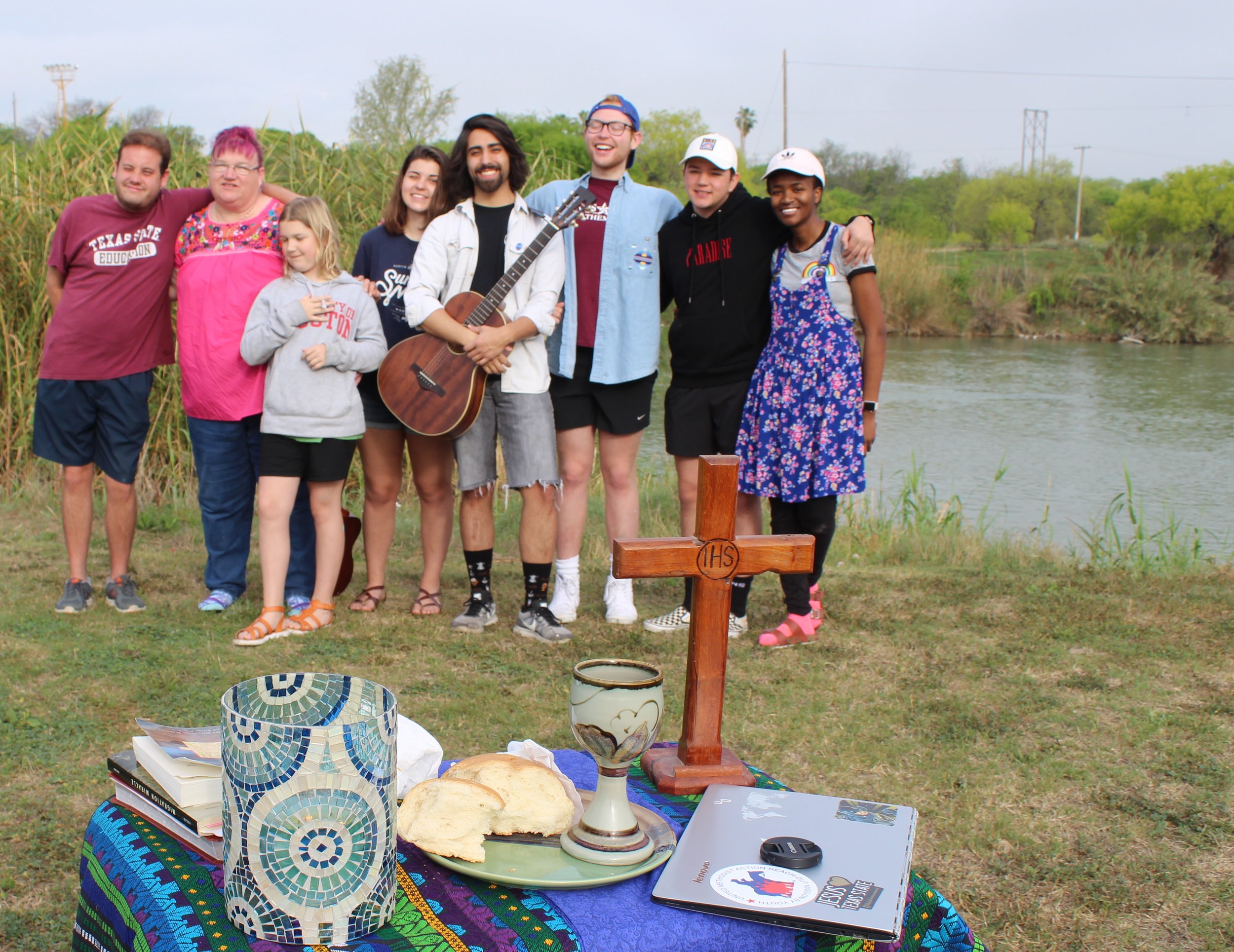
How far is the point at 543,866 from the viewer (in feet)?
4.62

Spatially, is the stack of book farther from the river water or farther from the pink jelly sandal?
the river water

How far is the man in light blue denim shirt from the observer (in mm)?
3938

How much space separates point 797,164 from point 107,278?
8.61 feet

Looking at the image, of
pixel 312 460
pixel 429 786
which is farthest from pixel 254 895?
pixel 312 460

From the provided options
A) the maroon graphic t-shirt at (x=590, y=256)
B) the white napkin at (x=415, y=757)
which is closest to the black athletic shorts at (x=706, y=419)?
the maroon graphic t-shirt at (x=590, y=256)

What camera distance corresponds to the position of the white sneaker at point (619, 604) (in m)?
4.20

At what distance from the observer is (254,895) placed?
126 cm

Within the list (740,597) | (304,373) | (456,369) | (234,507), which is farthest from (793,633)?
(234,507)

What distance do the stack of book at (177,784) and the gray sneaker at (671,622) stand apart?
8.38ft

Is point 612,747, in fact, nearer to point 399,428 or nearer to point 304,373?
point 304,373

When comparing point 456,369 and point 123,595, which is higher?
point 456,369

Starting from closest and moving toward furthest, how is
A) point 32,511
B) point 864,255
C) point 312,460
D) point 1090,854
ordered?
point 1090,854 → point 864,255 → point 312,460 → point 32,511

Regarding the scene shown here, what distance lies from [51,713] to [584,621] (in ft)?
6.16

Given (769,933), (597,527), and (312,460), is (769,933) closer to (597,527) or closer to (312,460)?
(312,460)
